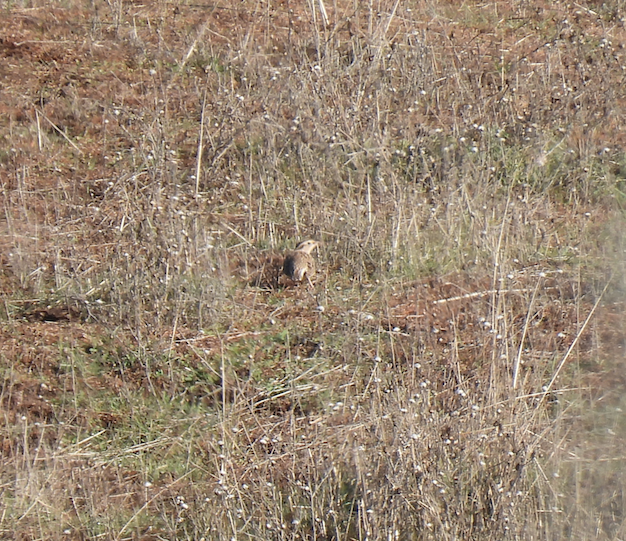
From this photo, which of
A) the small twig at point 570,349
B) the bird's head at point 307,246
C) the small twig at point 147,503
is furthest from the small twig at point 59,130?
the small twig at point 570,349

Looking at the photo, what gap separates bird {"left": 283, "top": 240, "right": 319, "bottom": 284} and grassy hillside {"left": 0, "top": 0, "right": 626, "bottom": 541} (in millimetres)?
87

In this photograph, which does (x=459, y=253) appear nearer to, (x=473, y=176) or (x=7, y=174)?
(x=473, y=176)

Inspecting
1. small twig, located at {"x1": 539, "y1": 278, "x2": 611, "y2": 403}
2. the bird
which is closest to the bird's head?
the bird

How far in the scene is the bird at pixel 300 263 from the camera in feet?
18.5

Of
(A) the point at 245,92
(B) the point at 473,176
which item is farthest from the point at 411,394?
(A) the point at 245,92

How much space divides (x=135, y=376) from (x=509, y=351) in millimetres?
1815

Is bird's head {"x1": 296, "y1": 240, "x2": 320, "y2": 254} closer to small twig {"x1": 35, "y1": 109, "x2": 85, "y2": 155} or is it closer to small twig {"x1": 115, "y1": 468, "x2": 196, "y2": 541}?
small twig {"x1": 115, "y1": 468, "x2": 196, "y2": 541}

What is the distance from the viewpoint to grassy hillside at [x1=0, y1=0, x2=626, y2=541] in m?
4.17

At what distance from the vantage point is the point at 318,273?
19.0ft

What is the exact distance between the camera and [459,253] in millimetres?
5832

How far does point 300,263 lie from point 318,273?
7.5 inches

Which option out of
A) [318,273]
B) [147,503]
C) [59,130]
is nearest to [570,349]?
[318,273]

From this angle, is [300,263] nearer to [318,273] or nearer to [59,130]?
[318,273]

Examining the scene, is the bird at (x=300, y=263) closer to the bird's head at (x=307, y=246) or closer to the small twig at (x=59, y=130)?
the bird's head at (x=307, y=246)
